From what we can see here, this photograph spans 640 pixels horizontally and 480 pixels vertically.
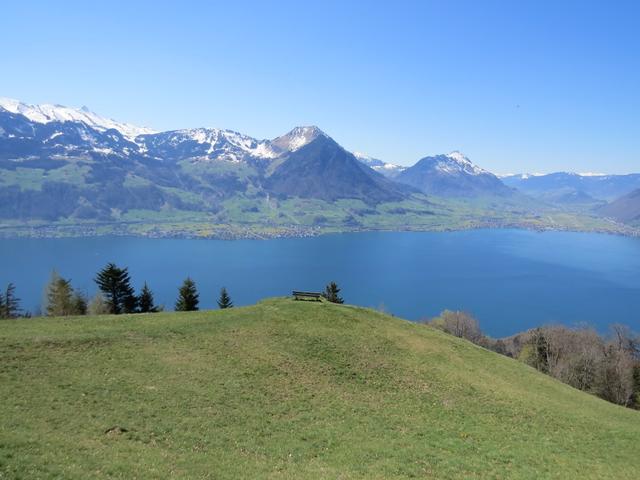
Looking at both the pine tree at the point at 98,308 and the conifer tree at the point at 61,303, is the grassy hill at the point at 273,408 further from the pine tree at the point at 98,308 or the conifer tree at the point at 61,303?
the pine tree at the point at 98,308

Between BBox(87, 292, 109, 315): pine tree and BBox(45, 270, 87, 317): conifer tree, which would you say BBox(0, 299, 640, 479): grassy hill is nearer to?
BBox(45, 270, 87, 317): conifer tree

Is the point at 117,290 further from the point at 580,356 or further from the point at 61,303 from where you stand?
the point at 580,356

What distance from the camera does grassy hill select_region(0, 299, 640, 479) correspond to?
21484 mm

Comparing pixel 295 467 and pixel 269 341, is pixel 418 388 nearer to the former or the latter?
pixel 269 341

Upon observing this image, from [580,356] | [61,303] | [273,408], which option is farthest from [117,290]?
[580,356]

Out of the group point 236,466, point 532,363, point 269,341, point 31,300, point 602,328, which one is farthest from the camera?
point 31,300

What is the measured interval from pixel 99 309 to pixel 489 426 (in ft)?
253

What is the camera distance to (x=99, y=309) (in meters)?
83.6

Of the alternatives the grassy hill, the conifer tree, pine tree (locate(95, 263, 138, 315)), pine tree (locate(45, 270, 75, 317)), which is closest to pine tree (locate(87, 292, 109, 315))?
the conifer tree

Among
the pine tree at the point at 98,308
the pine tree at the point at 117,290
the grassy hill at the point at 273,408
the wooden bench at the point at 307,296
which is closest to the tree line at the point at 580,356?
the grassy hill at the point at 273,408

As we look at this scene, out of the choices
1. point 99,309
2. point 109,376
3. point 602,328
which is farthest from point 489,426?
point 602,328

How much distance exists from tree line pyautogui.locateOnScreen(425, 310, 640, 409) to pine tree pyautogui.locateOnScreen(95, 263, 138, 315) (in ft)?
260

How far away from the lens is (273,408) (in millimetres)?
28875

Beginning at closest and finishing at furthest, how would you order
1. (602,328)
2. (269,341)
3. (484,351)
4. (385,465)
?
(385,465) → (269,341) → (484,351) → (602,328)
